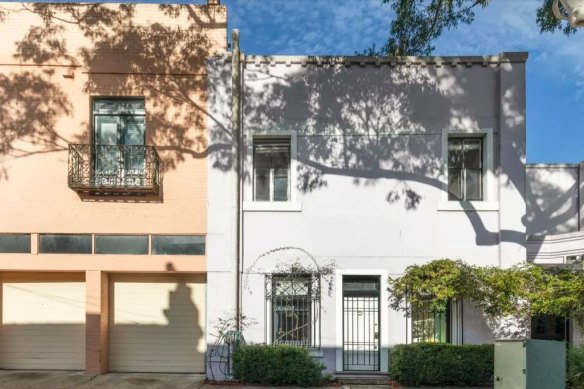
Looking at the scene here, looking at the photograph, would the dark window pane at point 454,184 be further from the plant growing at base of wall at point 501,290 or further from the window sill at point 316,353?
the window sill at point 316,353

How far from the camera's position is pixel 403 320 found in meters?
10.4

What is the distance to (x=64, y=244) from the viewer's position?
10.9 m

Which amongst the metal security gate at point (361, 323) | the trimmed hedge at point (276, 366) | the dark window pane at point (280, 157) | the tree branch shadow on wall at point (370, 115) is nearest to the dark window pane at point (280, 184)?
the dark window pane at point (280, 157)

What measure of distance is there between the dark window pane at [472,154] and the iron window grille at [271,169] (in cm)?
425

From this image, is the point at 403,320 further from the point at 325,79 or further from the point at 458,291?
the point at 325,79

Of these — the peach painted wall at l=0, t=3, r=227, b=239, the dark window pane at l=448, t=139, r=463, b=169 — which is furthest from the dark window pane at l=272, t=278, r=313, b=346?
the dark window pane at l=448, t=139, r=463, b=169

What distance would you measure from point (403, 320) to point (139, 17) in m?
9.51

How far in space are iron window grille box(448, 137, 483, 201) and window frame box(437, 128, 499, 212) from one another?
119 millimetres

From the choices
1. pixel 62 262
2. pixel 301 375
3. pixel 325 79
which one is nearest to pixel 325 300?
pixel 301 375

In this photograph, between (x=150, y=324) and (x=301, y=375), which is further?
(x=150, y=324)

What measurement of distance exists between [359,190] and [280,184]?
1.86 m

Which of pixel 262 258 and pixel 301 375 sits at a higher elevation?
pixel 262 258

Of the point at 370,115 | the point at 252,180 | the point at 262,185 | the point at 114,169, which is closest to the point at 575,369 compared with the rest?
the point at 370,115

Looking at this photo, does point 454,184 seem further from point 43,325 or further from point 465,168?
point 43,325
